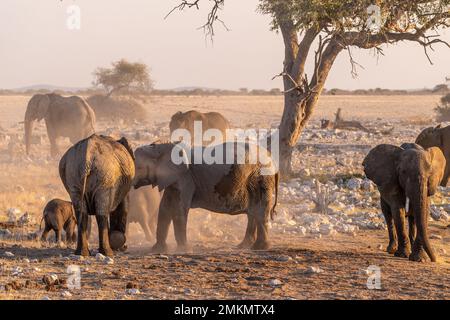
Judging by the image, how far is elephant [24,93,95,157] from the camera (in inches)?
930

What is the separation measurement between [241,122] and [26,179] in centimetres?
2474

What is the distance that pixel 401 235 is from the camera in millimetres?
10805

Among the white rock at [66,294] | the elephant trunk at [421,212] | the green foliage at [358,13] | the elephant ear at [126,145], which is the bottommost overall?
the white rock at [66,294]

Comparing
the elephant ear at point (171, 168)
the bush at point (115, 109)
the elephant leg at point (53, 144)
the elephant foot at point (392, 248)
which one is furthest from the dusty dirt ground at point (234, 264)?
the bush at point (115, 109)

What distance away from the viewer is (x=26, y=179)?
1762 centimetres

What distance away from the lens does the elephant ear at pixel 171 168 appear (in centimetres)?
1103

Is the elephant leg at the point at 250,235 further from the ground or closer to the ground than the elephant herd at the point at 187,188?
closer to the ground

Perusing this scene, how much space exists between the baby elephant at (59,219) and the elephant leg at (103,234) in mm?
1547

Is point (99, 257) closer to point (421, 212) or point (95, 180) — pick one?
point (95, 180)

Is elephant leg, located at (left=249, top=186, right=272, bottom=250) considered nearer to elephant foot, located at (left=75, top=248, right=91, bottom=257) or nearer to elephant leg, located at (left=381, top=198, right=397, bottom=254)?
elephant leg, located at (left=381, top=198, right=397, bottom=254)

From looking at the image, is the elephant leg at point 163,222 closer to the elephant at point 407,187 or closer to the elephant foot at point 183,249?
the elephant foot at point 183,249


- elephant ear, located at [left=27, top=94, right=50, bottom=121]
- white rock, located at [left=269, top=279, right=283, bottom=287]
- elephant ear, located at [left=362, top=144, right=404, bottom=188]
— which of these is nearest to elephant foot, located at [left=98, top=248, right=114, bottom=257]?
white rock, located at [left=269, top=279, right=283, bottom=287]

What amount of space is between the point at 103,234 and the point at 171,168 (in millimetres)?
1505

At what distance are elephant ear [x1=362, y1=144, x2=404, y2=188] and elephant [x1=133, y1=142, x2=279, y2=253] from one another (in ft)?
4.87
